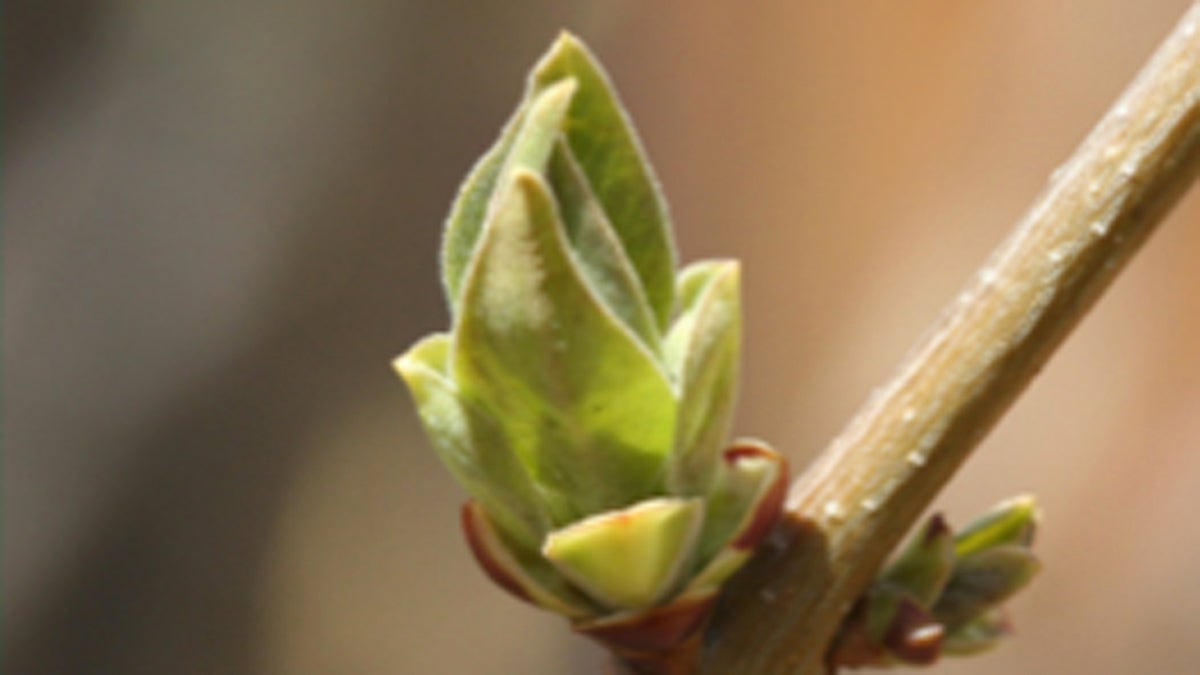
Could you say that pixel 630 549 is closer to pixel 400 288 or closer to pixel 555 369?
pixel 555 369

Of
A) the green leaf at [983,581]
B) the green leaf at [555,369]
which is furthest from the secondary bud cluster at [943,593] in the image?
the green leaf at [555,369]

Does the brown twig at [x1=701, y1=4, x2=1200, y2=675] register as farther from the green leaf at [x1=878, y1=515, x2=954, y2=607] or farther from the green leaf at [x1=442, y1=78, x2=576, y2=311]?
the green leaf at [x1=442, y1=78, x2=576, y2=311]

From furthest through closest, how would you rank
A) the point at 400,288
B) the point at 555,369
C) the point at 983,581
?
the point at 400,288
the point at 983,581
the point at 555,369

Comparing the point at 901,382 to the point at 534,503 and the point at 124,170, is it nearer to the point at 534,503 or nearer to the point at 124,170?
the point at 534,503

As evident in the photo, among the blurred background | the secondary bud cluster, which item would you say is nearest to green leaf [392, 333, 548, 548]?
the secondary bud cluster

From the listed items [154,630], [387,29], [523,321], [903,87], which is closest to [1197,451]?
[903,87]

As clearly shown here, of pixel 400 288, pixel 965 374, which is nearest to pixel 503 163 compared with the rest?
pixel 965 374
